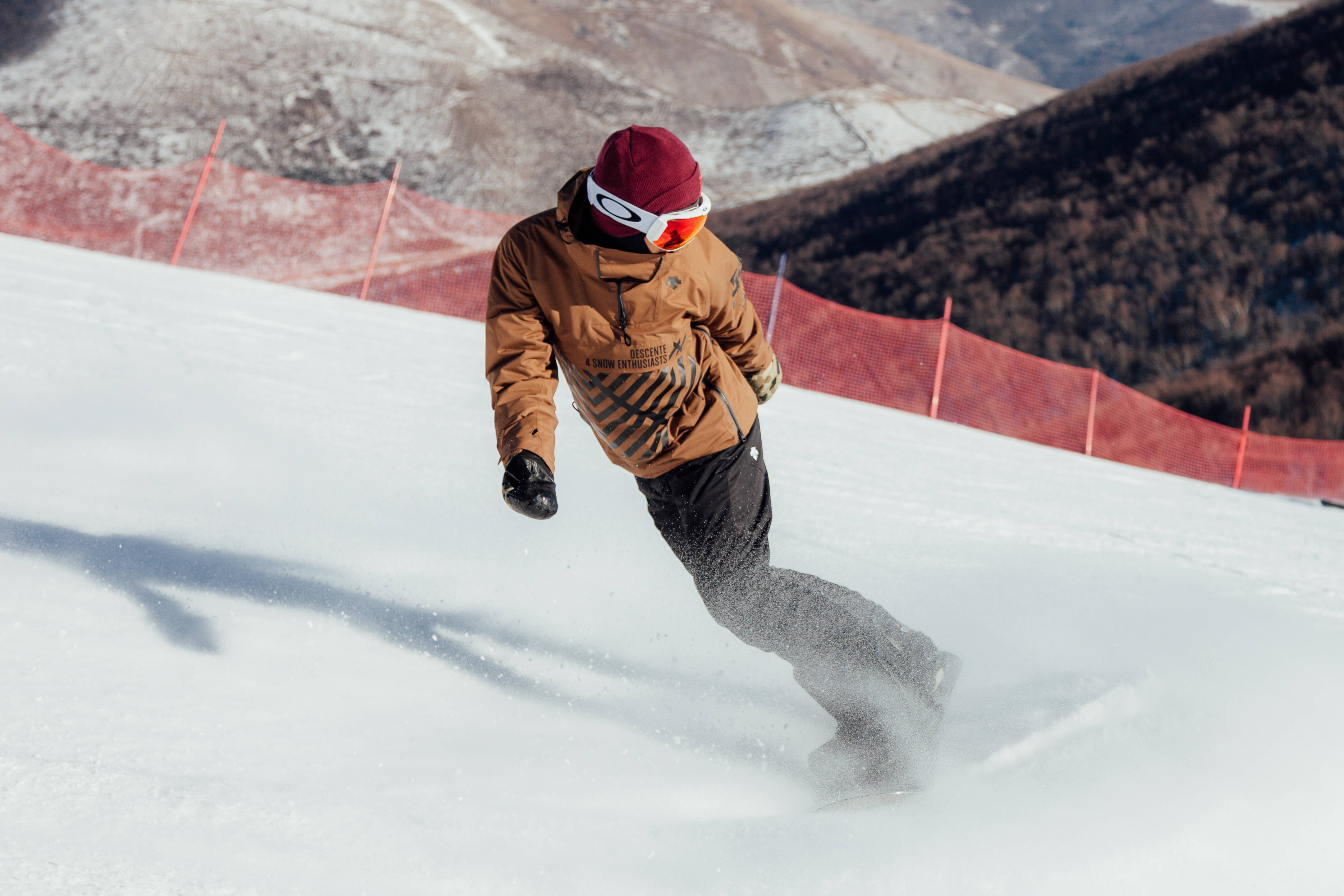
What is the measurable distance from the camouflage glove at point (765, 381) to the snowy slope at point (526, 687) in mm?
A: 827

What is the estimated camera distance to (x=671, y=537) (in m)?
2.31

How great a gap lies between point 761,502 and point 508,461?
0.67m

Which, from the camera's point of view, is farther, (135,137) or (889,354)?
(135,137)

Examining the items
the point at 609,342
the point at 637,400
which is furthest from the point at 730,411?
the point at 609,342

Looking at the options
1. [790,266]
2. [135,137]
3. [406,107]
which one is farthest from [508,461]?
[406,107]

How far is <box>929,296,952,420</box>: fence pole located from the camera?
10.6m

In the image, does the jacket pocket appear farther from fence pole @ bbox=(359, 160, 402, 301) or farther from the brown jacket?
fence pole @ bbox=(359, 160, 402, 301)

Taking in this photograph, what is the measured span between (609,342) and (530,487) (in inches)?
15.3

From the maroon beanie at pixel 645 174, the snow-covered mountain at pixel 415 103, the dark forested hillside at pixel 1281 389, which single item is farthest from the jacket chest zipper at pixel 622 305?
the snow-covered mountain at pixel 415 103

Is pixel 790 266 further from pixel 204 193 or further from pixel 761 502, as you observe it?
pixel 761 502

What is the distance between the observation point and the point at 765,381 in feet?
8.29

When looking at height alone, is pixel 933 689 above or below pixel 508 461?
below

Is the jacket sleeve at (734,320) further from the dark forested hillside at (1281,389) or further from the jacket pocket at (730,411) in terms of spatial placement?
the dark forested hillside at (1281,389)

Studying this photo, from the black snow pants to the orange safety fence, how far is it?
8464 millimetres
